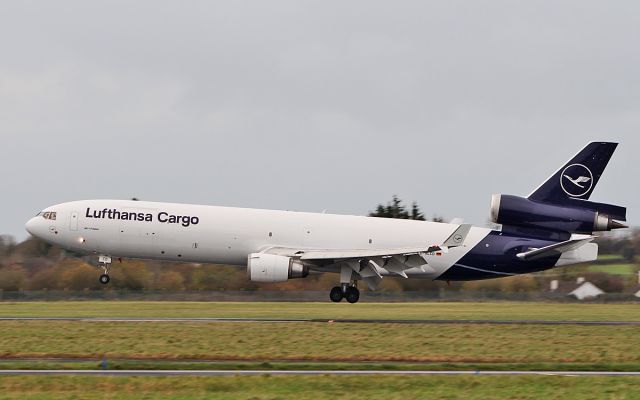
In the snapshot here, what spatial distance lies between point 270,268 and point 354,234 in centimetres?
509

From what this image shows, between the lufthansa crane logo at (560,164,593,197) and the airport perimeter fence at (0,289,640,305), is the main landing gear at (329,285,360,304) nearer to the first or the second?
the airport perimeter fence at (0,289,640,305)

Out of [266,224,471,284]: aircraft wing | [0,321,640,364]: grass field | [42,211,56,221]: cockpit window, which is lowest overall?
[0,321,640,364]: grass field

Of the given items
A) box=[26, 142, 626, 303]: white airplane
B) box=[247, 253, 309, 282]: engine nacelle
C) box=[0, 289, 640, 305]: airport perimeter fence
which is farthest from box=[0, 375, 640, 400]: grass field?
box=[0, 289, 640, 305]: airport perimeter fence

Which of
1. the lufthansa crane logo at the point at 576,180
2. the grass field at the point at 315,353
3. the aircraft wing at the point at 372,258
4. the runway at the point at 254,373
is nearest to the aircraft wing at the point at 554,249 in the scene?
the lufthansa crane logo at the point at 576,180

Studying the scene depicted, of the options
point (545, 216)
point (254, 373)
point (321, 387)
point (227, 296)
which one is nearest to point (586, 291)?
point (545, 216)

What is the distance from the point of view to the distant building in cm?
5966

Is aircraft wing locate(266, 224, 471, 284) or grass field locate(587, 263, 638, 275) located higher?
grass field locate(587, 263, 638, 275)

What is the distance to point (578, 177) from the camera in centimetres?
4394

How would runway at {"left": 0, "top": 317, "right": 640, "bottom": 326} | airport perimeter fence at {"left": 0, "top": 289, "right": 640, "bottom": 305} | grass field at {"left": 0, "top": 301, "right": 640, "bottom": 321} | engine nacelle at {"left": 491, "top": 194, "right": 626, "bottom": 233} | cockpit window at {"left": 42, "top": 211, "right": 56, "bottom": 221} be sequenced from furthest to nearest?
airport perimeter fence at {"left": 0, "top": 289, "right": 640, "bottom": 305} < cockpit window at {"left": 42, "top": 211, "right": 56, "bottom": 221} < engine nacelle at {"left": 491, "top": 194, "right": 626, "bottom": 233} < grass field at {"left": 0, "top": 301, "right": 640, "bottom": 321} < runway at {"left": 0, "top": 317, "right": 640, "bottom": 326}

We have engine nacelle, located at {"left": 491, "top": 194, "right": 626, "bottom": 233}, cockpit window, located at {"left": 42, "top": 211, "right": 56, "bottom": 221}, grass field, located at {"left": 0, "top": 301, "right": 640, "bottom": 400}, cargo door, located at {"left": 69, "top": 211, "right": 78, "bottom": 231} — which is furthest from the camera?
cockpit window, located at {"left": 42, "top": 211, "right": 56, "bottom": 221}

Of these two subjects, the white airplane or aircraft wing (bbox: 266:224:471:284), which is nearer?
aircraft wing (bbox: 266:224:471:284)

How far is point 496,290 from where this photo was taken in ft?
193

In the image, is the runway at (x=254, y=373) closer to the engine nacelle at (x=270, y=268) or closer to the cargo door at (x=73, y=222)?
the engine nacelle at (x=270, y=268)

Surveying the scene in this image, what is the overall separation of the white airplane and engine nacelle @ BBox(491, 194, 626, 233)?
45 millimetres
